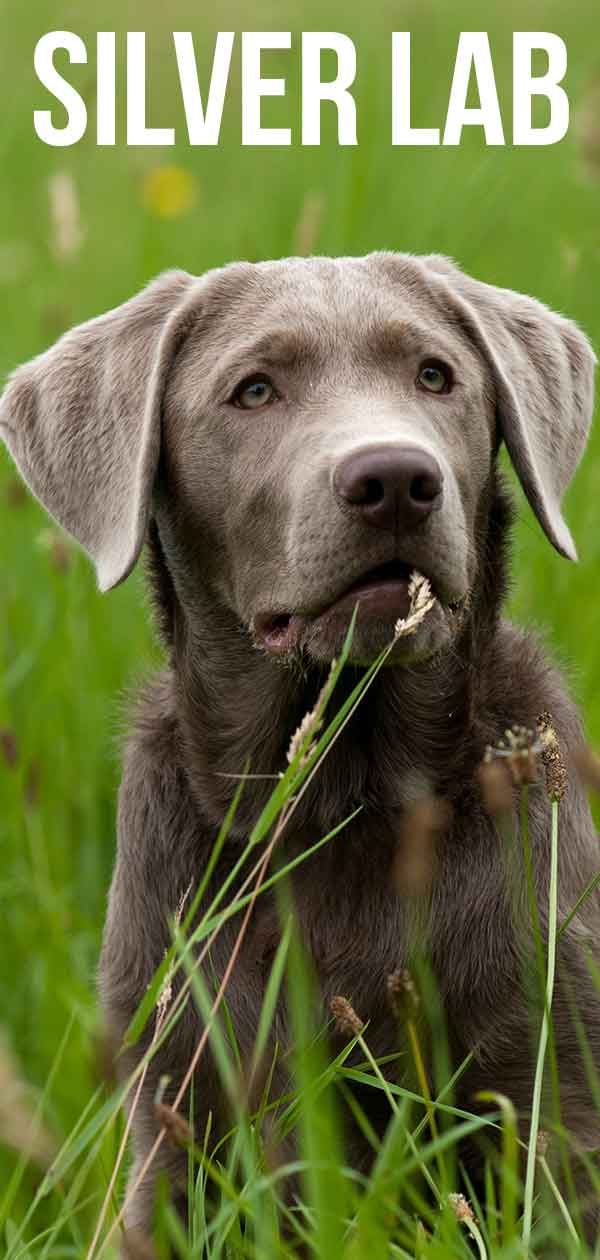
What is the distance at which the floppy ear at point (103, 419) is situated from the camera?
11.1 feet

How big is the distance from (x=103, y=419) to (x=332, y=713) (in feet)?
2.26

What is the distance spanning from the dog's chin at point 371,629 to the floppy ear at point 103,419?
37 cm

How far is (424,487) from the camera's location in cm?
283

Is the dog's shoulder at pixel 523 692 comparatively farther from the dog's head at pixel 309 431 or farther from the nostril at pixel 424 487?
the nostril at pixel 424 487

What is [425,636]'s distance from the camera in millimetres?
3008

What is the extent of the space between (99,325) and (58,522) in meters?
0.42

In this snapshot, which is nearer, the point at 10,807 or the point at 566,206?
the point at 10,807

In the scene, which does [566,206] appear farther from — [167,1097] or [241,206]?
[167,1097]

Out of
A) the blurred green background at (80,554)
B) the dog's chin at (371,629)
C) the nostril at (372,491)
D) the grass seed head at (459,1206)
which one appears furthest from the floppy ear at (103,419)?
the grass seed head at (459,1206)

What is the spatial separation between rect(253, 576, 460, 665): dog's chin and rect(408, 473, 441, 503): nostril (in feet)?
0.53

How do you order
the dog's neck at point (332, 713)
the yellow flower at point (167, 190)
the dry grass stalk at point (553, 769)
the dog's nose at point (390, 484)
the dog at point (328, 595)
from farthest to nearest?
1. the yellow flower at point (167, 190)
2. the dog's neck at point (332, 713)
3. the dog at point (328, 595)
4. the dog's nose at point (390, 484)
5. the dry grass stalk at point (553, 769)

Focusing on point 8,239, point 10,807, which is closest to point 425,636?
point 10,807

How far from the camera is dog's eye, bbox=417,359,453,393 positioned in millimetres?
3373

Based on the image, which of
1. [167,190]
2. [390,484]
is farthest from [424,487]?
[167,190]
